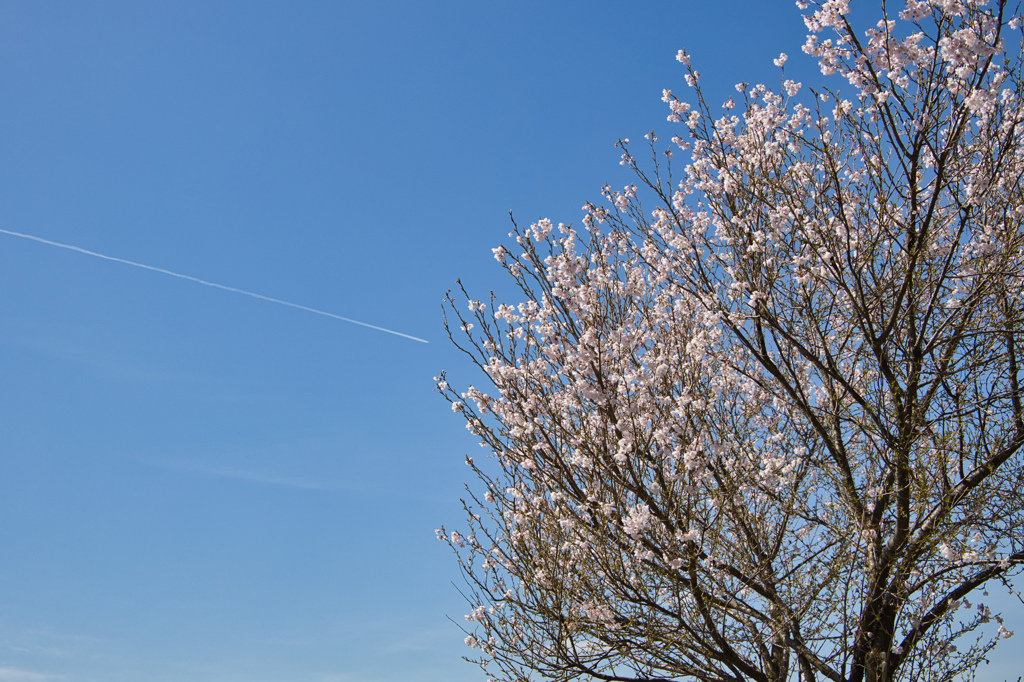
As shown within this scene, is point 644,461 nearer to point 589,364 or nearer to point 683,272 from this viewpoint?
point 589,364

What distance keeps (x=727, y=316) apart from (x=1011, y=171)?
10.9ft

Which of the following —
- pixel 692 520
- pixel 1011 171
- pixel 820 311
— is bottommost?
pixel 692 520

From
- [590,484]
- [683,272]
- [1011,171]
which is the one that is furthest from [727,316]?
[1011,171]

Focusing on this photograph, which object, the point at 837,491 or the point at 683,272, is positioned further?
the point at 683,272

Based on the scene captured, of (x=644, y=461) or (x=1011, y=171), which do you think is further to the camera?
(x=1011, y=171)

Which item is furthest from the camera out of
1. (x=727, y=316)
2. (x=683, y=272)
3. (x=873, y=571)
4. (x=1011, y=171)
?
(x=683, y=272)

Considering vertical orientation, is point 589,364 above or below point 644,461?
above

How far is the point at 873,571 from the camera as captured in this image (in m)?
7.20

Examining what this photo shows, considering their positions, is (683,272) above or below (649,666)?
above

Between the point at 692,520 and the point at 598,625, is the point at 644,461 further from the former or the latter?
the point at 598,625

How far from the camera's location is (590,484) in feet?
24.6

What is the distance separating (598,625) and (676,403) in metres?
2.55

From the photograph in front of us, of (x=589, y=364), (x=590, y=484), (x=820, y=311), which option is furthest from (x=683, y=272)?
(x=590, y=484)

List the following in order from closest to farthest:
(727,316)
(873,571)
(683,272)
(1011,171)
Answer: (873,571)
(1011,171)
(727,316)
(683,272)
